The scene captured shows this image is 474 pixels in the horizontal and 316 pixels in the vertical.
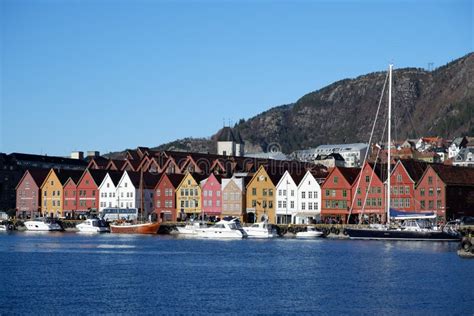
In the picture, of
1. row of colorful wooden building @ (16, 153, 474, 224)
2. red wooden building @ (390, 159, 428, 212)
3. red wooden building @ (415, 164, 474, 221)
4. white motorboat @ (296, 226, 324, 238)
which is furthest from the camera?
row of colorful wooden building @ (16, 153, 474, 224)

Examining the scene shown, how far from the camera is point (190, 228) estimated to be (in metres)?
119

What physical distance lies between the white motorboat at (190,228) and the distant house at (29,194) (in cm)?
3853

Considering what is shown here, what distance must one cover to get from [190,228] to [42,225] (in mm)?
27600

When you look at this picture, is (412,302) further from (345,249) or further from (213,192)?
(213,192)

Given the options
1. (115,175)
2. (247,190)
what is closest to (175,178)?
(115,175)

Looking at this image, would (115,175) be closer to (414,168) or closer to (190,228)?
(190,228)

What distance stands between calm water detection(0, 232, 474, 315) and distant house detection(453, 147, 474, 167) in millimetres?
83283

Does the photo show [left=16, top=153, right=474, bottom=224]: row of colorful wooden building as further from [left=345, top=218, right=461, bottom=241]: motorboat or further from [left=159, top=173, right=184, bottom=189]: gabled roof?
[left=345, top=218, right=461, bottom=241]: motorboat

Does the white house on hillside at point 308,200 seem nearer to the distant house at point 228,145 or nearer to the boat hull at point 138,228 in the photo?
the boat hull at point 138,228

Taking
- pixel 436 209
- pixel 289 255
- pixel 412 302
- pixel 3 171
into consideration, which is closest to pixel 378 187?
pixel 436 209

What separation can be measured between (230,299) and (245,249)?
3826cm

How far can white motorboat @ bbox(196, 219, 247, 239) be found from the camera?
359 feet

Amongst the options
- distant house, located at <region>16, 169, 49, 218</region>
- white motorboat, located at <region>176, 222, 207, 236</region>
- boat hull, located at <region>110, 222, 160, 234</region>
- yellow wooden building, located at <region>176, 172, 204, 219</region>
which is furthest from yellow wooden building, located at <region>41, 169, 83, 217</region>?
white motorboat, located at <region>176, 222, 207, 236</region>

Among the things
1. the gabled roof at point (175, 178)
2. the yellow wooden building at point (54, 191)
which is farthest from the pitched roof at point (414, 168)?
the yellow wooden building at point (54, 191)
